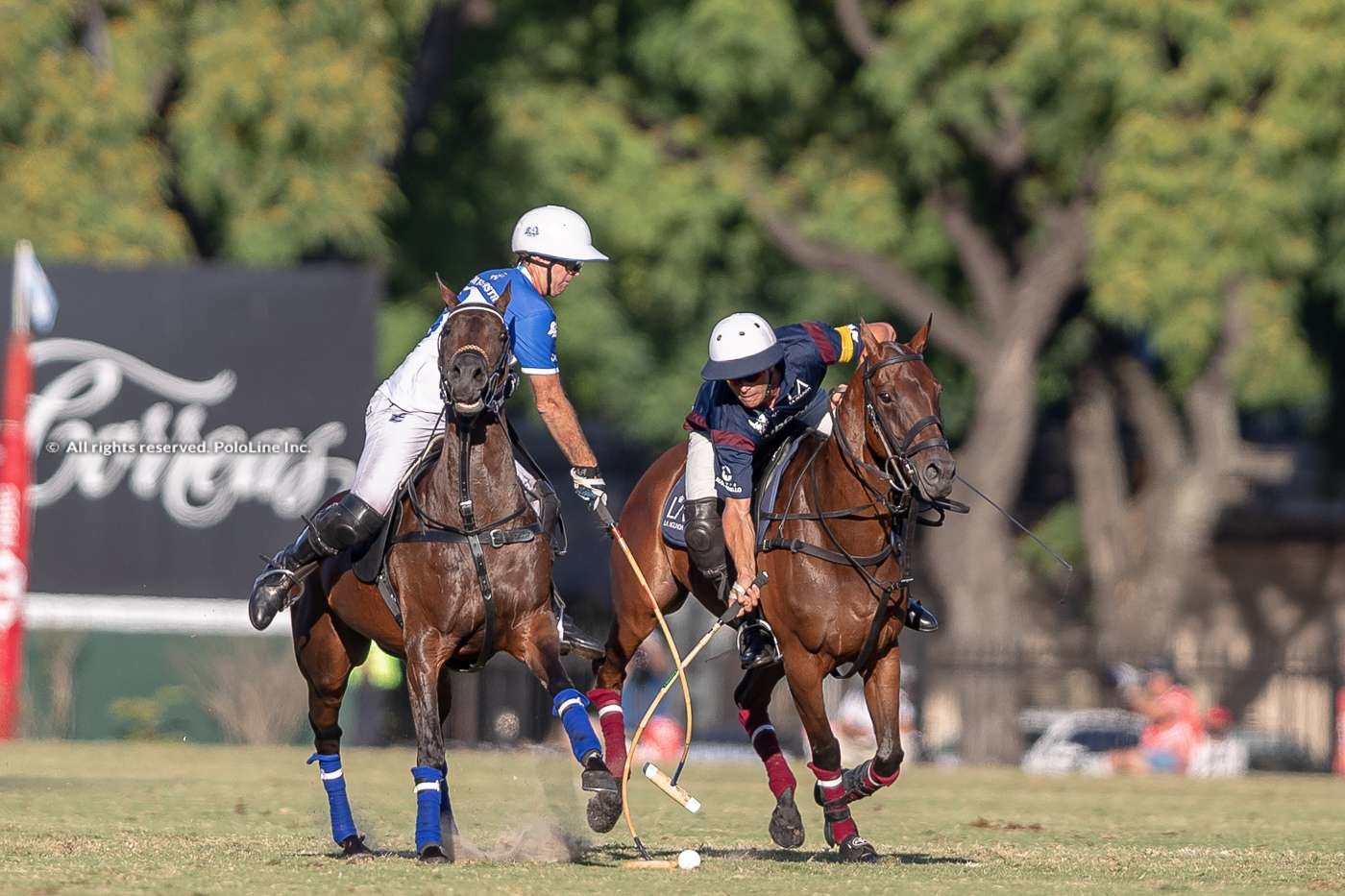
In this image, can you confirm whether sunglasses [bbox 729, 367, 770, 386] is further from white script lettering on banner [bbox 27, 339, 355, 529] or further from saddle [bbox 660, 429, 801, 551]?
white script lettering on banner [bbox 27, 339, 355, 529]

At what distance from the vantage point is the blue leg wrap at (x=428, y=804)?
34.0 ft

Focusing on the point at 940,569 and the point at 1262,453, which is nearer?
the point at 940,569

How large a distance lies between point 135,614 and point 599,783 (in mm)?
13613

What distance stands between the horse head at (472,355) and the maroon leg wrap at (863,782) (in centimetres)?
250

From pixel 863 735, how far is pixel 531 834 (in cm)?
1232

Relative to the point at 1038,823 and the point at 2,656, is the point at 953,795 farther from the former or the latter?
the point at 2,656

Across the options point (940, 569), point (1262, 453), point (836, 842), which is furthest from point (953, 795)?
point (1262, 453)

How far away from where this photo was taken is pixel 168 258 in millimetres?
26328

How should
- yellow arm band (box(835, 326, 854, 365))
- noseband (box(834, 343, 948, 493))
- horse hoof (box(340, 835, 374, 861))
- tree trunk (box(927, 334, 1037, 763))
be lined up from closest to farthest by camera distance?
noseband (box(834, 343, 948, 493)) → horse hoof (box(340, 835, 374, 861)) → yellow arm band (box(835, 326, 854, 365)) → tree trunk (box(927, 334, 1037, 763))

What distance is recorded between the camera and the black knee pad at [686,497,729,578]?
11703 millimetres

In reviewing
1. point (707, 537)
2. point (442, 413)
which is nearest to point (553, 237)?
point (442, 413)

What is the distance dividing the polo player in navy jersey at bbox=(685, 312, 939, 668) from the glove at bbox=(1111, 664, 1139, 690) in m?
15.0

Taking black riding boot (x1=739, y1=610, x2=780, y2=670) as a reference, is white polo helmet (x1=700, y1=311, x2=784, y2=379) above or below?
above

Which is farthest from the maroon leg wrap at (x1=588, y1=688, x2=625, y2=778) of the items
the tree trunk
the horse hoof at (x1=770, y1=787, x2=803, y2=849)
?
the tree trunk
